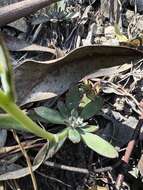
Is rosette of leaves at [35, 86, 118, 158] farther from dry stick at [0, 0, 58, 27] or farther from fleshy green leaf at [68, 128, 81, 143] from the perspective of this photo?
dry stick at [0, 0, 58, 27]

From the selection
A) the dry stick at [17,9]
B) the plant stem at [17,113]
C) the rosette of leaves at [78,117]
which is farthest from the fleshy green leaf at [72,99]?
the dry stick at [17,9]

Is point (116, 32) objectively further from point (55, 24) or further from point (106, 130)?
point (106, 130)

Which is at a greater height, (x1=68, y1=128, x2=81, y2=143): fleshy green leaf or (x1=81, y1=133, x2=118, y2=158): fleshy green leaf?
(x1=68, y1=128, x2=81, y2=143): fleshy green leaf

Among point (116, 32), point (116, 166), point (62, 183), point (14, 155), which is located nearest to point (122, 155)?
point (116, 166)

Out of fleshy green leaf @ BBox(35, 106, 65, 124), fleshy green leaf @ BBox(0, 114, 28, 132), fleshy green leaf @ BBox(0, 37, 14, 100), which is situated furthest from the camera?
fleshy green leaf @ BBox(35, 106, 65, 124)

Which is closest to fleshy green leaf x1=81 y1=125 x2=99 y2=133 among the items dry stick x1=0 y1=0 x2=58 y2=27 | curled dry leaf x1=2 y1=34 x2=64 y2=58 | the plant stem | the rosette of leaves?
the rosette of leaves

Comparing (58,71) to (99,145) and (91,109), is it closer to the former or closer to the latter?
(91,109)

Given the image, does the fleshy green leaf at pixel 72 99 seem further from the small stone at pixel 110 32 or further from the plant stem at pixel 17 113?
the small stone at pixel 110 32
